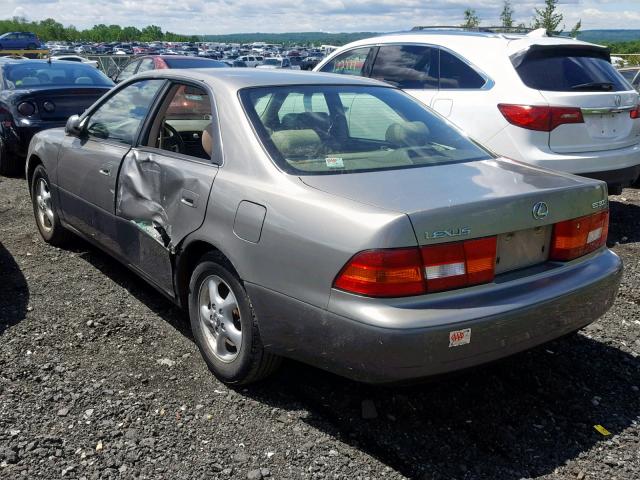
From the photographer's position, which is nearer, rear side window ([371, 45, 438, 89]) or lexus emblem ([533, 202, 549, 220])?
lexus emblem ([533, 202, 549, 220])

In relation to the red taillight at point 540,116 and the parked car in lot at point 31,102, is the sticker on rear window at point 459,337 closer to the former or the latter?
the red taillight at point 540,116

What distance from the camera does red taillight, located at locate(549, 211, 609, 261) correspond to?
307 cm

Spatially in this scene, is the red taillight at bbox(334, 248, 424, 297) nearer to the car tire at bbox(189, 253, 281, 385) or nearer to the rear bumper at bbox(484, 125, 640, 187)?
the car tire at bbox(189, 253, 281, 385)

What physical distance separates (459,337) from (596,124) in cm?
391

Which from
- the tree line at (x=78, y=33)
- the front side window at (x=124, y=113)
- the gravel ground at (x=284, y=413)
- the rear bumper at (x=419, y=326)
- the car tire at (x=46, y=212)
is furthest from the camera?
the tree line at (x=78, y=33)

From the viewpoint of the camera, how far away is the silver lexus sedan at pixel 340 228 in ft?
8.59

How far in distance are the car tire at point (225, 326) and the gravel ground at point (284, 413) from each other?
15cm

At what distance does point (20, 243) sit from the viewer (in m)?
5.75

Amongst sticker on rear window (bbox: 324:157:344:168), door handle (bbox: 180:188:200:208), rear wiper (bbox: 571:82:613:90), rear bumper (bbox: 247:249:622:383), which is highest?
rear wiper (bbox: 571:82:613:90)

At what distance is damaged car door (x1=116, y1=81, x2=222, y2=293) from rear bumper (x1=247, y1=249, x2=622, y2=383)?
28.8 inches

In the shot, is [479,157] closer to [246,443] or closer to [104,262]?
[246,443]

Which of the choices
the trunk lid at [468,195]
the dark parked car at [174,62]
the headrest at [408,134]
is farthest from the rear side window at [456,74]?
the dark parked car at [174,62]

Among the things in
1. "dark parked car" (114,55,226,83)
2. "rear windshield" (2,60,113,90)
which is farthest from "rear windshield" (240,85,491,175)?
"dark parked car" (114,55,226,83)

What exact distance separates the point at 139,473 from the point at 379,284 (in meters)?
1.26
